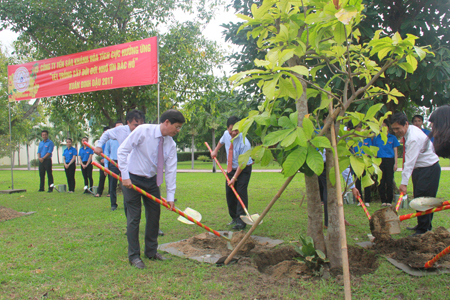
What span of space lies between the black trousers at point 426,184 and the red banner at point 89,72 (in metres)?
5.05

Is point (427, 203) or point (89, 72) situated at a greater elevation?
point (89, 72)

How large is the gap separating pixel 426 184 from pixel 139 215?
12.6ft

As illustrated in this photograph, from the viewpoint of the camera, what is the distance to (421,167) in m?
4.30

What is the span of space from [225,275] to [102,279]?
1243 mm

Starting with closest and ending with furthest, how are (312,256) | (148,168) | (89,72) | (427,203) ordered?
(427,203) → (312,256) → (148,168) → (89,72)

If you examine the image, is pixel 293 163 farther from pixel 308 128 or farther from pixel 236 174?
pixel 236 174

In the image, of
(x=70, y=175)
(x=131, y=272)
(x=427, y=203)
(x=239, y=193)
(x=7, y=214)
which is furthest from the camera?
(x=70, y=175)

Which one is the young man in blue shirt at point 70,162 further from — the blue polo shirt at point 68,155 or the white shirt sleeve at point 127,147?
the white shirt sleeve at point 127,147

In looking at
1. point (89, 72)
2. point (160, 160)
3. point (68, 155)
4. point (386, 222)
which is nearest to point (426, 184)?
point (386, 222)

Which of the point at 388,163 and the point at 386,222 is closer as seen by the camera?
the point at 386,222

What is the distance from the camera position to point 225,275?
125 inches

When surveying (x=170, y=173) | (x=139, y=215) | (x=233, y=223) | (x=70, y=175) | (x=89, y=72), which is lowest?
(x=233, y=223)

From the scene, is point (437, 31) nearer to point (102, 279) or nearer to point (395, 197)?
point (395, 197)

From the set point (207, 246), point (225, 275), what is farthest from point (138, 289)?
point (207, 246)
